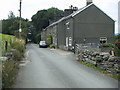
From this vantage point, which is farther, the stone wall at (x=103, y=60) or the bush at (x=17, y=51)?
the bush at (x=17, y=51)

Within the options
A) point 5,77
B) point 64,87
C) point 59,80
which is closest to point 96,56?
point 59,80

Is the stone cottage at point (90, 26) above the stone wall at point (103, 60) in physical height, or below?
above

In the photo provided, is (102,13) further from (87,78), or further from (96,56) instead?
(87,78)

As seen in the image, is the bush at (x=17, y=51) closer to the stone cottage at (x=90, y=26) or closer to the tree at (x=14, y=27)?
the stone cottage at (x=90, y=26)

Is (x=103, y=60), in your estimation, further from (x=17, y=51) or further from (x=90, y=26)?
(x=90, y=26)

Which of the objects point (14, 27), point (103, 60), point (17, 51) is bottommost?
point (103, 60)

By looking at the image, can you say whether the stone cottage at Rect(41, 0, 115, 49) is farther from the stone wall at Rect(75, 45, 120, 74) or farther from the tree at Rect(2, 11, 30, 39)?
the stone wall at Rect(75, 45, 120, 74)

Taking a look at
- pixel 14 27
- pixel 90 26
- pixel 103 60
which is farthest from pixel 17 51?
pixel 14 27

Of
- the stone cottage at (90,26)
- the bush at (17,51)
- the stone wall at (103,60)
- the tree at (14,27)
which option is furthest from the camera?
the tree at (14,27)

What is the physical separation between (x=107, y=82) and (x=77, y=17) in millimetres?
25861

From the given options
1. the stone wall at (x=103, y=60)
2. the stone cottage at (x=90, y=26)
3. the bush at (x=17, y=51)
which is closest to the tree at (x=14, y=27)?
the stone cottage at (x=90, y=26)

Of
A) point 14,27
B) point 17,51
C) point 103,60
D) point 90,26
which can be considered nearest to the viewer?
point 103,60

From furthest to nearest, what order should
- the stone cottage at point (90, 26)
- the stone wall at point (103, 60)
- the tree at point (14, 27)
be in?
the tree at point (14, 27) < the stone cottage at point (90, 26) < the stone wall at point (103, 60)

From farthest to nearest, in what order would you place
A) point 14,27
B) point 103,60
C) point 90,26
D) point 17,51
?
point 14,27 → point 90,26 → point 17,51 → point 103,60
